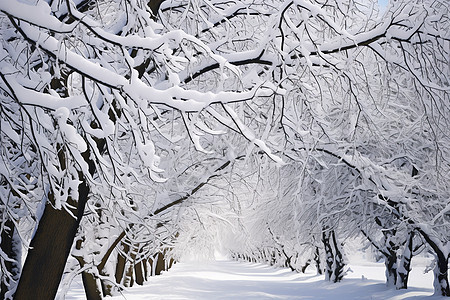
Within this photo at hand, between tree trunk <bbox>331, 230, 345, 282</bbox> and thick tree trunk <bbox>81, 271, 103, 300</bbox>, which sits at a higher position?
tree trunk <bbox>331, 230, 345, 282</bbox>

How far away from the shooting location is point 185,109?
276 centimetres

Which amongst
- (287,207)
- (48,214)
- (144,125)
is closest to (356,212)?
(287,207)

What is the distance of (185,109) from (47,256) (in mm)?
2589

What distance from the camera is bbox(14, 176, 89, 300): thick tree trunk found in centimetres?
443

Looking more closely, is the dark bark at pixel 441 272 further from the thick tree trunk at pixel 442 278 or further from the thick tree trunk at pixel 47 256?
the thick tree trunk at pixel 47 256

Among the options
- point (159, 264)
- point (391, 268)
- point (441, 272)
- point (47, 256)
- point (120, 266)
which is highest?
point (159, 264)

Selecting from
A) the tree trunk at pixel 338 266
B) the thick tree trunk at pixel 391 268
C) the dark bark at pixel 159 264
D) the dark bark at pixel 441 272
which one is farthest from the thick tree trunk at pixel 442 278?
the dark bark at pixel 159 264

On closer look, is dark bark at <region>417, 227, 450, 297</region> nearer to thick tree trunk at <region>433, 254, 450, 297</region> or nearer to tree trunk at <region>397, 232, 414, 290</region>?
thick tree trunk at <region>433, 254, 450, 297</region>

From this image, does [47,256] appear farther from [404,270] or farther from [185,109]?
[404,270]

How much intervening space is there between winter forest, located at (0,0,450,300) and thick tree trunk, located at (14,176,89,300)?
0.5 inches

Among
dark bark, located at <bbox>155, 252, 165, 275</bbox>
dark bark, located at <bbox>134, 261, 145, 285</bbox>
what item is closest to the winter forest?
dark bark, located at <bbox>134, 261, 145, 285</bbox>

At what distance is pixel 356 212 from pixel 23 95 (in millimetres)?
13342

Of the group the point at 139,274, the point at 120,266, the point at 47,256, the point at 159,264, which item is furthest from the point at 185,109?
the point at 159,264

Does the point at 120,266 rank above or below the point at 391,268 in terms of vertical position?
below
